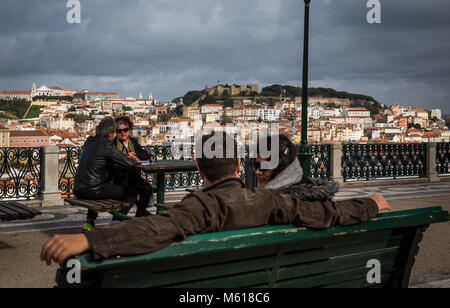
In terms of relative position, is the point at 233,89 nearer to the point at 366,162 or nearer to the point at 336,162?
the point at 366,162

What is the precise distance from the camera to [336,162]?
12914 millimetres

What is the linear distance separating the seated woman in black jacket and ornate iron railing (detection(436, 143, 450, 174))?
12.2 metres

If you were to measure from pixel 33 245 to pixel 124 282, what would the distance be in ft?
14.7

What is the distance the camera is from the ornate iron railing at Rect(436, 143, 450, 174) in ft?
50.4

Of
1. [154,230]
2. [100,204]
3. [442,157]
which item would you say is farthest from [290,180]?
[442,157]

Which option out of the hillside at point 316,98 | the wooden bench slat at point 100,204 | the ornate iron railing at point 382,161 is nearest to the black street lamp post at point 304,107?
the ornate iron railing at point 382,161

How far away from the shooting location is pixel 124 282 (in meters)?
1.83

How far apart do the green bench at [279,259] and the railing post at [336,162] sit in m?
10.4

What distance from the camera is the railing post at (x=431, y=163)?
14.4 m

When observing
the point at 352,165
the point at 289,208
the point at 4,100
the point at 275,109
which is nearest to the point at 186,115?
the point at 275,109

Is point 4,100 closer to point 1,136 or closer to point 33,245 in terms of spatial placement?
point 1,136

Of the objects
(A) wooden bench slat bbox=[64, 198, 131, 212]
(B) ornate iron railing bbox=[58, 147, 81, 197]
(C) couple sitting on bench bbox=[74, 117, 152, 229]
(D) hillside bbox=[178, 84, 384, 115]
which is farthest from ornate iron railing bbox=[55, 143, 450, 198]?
(D) hillside bbox=[178, 84, 384, 115]
